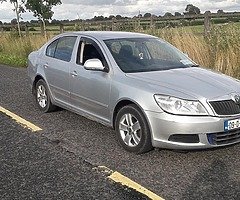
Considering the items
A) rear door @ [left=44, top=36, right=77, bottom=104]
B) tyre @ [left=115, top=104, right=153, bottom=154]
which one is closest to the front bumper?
tyre @ [left=115, top=104, right=153, bottom=154]

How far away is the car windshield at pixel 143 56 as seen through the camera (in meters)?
5.09

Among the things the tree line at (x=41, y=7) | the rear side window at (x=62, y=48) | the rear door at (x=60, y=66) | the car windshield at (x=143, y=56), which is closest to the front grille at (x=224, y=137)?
the car windshield at (x=143, y=56)

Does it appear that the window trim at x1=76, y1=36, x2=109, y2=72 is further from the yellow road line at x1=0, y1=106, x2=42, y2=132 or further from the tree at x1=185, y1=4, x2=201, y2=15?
the tree at x1=185, y1=4, x2=201, y2=15

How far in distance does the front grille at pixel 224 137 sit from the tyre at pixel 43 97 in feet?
10.8

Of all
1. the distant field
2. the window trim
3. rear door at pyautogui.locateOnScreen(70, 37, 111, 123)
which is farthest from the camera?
the distant field

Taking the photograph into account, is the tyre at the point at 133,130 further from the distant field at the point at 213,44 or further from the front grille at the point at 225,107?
the distant field at the point at 213,44

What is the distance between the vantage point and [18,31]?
789 inches

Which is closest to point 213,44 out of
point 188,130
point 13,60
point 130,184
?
point 188,130

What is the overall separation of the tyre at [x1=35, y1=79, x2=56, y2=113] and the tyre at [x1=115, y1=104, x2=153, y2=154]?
215cm

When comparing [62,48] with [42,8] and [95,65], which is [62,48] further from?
[42,8]

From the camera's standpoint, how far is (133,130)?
179 inches

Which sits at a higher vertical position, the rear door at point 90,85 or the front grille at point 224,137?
the rear door at point 90,85

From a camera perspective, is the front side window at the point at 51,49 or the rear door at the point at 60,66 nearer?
the rear door at the point at 60,66

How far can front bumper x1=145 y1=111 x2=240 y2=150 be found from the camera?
4.09 metres
